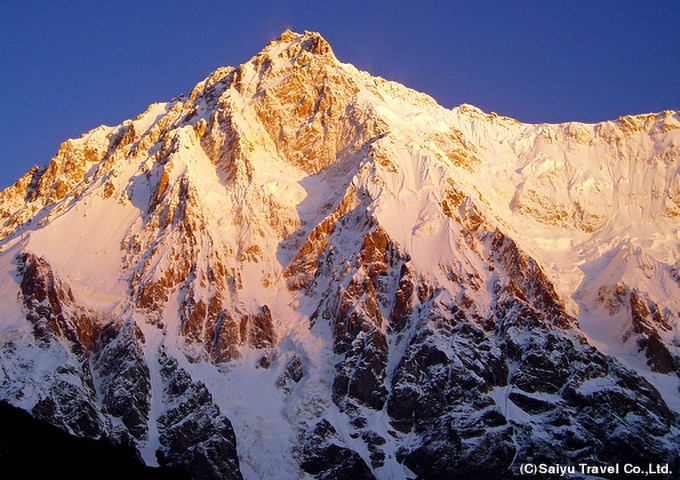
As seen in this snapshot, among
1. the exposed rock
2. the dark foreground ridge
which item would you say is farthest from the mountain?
the dark foreground ridge

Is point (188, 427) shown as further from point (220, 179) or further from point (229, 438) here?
point (220, 179)

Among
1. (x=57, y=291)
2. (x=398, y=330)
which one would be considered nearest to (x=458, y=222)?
(x=398, y=330)

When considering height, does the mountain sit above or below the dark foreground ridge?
above

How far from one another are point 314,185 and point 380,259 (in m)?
39.0

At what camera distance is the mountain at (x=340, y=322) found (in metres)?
133

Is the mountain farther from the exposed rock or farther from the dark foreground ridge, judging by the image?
the dark foreground ridge

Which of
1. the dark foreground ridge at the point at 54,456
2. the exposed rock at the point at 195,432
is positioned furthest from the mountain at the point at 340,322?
the dark foreground ridge at the point at 54,456

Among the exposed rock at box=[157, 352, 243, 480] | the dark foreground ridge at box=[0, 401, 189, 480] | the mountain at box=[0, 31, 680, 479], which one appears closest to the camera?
the dark foreground ridge at box=[0, 401, 189, 480]

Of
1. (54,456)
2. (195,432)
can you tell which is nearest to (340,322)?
(195,432)

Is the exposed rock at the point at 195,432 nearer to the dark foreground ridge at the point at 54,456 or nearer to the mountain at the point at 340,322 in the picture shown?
the mountain at the point at 340,322

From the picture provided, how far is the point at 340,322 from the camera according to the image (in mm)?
153375

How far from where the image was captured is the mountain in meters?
133

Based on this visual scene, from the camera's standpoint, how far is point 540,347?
147500 mm

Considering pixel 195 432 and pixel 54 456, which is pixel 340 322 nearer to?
pixel 195 432
